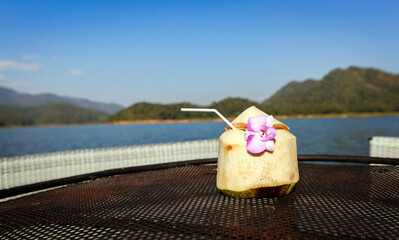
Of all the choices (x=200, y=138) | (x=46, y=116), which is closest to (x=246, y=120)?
(x=200, y=138)

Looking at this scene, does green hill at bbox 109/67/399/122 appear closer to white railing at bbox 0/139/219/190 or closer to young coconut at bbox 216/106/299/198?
white railing at bbox 0/139/219/190

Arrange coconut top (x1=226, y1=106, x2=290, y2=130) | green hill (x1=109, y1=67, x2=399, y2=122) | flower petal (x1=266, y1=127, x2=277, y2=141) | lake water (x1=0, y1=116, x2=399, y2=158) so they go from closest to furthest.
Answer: flower petal (x1=266, y1=127, x2=277, y2=141), coconut top (x1=226, y1=106, x2=290, y2=130), lake water (x1=0, y1=116, x2=399, y2=158), green hill (x1=109, y1=67, x2=399, y2=122)

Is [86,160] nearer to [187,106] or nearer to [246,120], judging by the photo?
[187,106]

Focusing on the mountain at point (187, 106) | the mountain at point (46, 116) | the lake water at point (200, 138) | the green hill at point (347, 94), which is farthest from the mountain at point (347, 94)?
the mountain at point (46, 116)

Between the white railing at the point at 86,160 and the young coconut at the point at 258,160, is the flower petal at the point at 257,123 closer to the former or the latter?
the young coconut at the point at 258,160

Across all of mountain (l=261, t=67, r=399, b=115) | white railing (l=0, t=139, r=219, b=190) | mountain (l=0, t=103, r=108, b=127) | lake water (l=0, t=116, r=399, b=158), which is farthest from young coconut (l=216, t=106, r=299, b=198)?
mountain (l=0, t=103, r=108, b=127)

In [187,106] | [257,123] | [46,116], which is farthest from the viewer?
[46,116]
